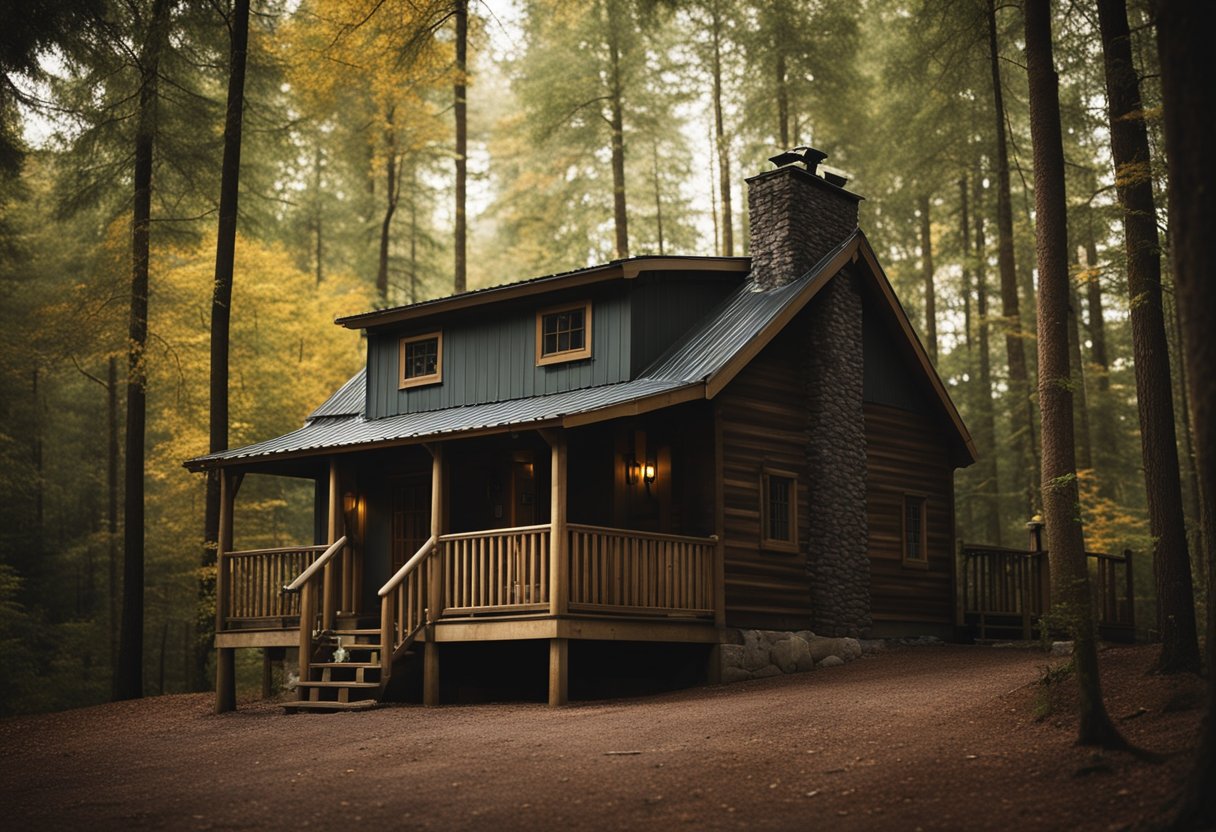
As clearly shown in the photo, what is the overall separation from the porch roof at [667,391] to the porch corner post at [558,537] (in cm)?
44

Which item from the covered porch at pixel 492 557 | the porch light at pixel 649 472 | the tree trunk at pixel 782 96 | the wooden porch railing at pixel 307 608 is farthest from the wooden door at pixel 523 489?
the tree trunk at pixel 782 96

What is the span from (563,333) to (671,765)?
392 inches

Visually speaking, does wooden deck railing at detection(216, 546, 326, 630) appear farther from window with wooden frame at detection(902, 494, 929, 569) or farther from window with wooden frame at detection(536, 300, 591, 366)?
window with wooden frame at detection(902, 494, 929, 569)

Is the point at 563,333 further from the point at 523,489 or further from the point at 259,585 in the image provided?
the point at 259,585

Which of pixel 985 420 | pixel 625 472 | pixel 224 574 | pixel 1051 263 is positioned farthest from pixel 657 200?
pixel 1051 263

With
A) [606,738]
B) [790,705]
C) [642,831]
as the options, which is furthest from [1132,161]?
[642,831]

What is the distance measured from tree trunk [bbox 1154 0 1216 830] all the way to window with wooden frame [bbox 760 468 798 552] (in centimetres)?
1041

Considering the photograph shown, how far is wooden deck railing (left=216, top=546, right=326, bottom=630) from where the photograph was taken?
62.2ft

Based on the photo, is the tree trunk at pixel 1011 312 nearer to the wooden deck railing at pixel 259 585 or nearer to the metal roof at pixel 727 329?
the metal roof at pixel 727 329

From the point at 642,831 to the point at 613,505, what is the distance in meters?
9.70

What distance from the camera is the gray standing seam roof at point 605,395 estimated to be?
16109mm

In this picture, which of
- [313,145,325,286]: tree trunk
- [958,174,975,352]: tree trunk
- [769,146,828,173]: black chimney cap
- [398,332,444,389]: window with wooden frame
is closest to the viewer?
[769,146,828,173]: black chimney cap

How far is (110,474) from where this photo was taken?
105ft

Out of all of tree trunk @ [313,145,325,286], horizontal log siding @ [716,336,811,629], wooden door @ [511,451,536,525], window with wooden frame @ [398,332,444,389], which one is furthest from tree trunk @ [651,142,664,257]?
wooden door @ [511,451,536,525]
